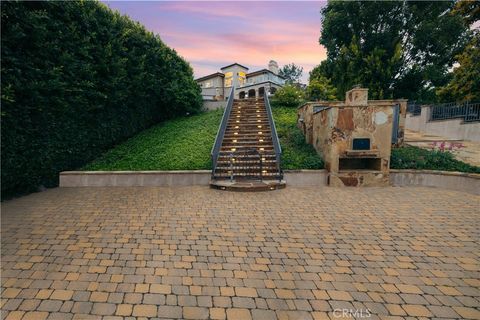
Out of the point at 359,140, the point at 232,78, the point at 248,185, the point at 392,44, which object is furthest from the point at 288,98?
the point at 232,78

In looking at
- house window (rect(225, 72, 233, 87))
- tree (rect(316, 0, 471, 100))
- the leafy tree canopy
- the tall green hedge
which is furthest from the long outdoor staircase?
house window (rect(225, 72, 233, 87))

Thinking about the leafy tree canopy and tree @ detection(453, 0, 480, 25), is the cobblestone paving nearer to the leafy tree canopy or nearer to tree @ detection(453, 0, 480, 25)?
the leafy tree canopy

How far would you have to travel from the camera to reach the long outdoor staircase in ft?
25.0

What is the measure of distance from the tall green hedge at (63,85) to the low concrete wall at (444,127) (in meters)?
16.8

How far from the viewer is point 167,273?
3.13 m

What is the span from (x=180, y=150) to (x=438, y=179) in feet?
31.2

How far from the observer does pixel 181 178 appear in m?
8.00

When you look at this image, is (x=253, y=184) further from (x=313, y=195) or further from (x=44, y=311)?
(x=44, y=311)

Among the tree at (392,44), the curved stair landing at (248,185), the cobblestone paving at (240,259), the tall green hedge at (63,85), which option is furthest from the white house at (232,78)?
the cobblestone paving at (240,259)

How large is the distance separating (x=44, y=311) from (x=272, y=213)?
4.14 metres

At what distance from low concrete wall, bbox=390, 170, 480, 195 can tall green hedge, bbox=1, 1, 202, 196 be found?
11.0 metres

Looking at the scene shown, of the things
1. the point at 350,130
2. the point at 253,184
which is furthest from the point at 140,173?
the point at 350,130

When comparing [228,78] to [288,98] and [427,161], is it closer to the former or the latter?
[288,98]

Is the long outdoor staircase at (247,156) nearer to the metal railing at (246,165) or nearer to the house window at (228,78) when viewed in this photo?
the metal railing at (246,165)
